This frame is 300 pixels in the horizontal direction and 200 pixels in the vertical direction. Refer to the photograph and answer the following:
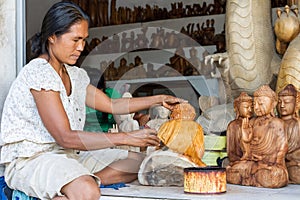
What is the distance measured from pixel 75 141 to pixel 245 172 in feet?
2.06

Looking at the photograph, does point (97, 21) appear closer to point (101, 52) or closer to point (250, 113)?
point (101, 52)

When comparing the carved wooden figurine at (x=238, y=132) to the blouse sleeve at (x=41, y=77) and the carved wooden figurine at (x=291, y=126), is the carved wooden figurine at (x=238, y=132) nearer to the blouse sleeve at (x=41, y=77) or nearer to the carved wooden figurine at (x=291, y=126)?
the carved wooden figurine at (x=291, y=126)

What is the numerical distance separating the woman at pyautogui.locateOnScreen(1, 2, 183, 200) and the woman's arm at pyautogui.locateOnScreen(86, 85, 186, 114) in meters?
0.03

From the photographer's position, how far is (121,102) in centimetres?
214

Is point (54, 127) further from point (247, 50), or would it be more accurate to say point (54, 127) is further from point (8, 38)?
point (247, 50)

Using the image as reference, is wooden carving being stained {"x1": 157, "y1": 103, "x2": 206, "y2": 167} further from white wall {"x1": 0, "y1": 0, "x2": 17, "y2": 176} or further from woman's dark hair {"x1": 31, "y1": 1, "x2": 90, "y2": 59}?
white wall {"x1": 0, "y1": 0, "x2": 17, "y2": 176}

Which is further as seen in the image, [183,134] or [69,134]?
[183,134]

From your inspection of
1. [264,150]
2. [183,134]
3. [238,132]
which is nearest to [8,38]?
[183,134]

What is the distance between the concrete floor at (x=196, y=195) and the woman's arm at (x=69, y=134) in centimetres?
20

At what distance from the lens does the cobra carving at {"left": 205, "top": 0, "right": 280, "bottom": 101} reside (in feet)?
8.25

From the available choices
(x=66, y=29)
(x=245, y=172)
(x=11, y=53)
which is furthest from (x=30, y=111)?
(x=245, y=172)

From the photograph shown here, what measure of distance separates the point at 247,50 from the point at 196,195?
935mm

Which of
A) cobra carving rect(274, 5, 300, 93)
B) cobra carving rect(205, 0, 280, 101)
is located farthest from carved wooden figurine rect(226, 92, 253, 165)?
cobra carving rect(205, 0, 280, 101)

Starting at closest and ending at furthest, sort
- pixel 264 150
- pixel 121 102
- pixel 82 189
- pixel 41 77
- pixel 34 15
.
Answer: pixel 82 189 → pixel 41 77 → pixel 264 150 → pixel 121 102 → pixel 34 15
